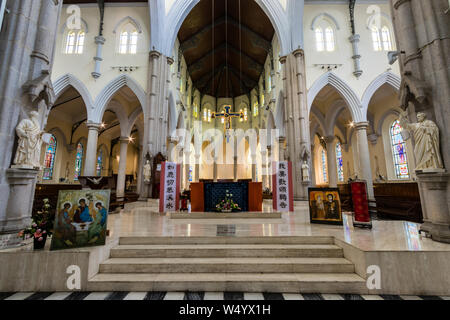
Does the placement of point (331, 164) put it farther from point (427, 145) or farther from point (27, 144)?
point (27, 144)

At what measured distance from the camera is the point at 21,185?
374 centimetres

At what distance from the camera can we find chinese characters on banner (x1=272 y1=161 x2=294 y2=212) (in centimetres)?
775

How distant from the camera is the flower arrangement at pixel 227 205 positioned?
7.14m

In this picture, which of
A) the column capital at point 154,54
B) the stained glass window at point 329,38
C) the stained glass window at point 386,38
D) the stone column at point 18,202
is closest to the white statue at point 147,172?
the column capital at point 154,54

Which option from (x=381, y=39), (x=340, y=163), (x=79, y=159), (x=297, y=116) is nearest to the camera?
(x=297, y=116)

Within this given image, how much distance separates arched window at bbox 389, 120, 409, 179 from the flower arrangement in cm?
1320

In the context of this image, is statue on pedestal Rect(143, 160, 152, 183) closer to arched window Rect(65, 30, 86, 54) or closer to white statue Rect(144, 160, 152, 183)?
white statue Rect(144, 160, 152, 183)

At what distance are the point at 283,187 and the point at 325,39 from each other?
426 inches

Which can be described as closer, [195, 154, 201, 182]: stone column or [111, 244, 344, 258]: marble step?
[111, 244, 344, 258]: marble step

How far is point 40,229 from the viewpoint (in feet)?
10.6

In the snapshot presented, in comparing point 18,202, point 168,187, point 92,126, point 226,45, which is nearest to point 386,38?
point 226,45

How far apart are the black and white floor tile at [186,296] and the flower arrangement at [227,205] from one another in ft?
13.9

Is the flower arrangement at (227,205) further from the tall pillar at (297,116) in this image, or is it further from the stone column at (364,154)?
the stone column at (364,154)

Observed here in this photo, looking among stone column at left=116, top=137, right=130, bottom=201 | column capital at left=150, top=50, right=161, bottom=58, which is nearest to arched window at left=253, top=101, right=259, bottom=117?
column capital at left=150, top=50, right=161, bottom=58
